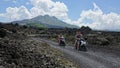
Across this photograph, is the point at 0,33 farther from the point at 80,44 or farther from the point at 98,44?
the point at 98,44

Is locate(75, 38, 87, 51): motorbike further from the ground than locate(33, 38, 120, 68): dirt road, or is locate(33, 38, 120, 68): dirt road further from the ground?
locate(75, 38, 87, 51): motorbike

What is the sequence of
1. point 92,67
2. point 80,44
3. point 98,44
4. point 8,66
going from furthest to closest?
point 98,44
point 80,44
point 92,67
point 8,66

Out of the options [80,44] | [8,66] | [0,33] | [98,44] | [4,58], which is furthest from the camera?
[98,44]

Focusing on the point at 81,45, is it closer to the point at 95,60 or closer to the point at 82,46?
the point at 82,46

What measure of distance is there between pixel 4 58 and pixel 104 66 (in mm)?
6616

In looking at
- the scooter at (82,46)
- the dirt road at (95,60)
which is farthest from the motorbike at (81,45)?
the dirt road at (95,60)

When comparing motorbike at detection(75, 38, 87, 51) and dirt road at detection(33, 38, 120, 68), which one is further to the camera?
motorbike at detection(75, 38, 87, 51)

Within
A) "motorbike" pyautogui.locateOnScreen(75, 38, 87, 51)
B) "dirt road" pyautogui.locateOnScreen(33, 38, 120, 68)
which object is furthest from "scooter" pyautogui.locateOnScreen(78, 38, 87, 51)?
"dirt road" pyautogui.locateOnScreen(33, 38, 120, 68)

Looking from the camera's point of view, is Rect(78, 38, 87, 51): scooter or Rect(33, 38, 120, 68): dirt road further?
Rect(78, 38, 87, 51): scooter

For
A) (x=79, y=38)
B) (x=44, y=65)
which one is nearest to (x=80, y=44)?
(x=79, y=38)

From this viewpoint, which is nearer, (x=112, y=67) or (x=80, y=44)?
(x=112, y=67)

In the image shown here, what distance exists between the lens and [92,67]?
19.1m

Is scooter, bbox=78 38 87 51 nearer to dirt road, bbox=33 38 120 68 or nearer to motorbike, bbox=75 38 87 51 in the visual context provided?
motorbike, bbox=75 38 87 51

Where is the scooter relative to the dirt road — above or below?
above
